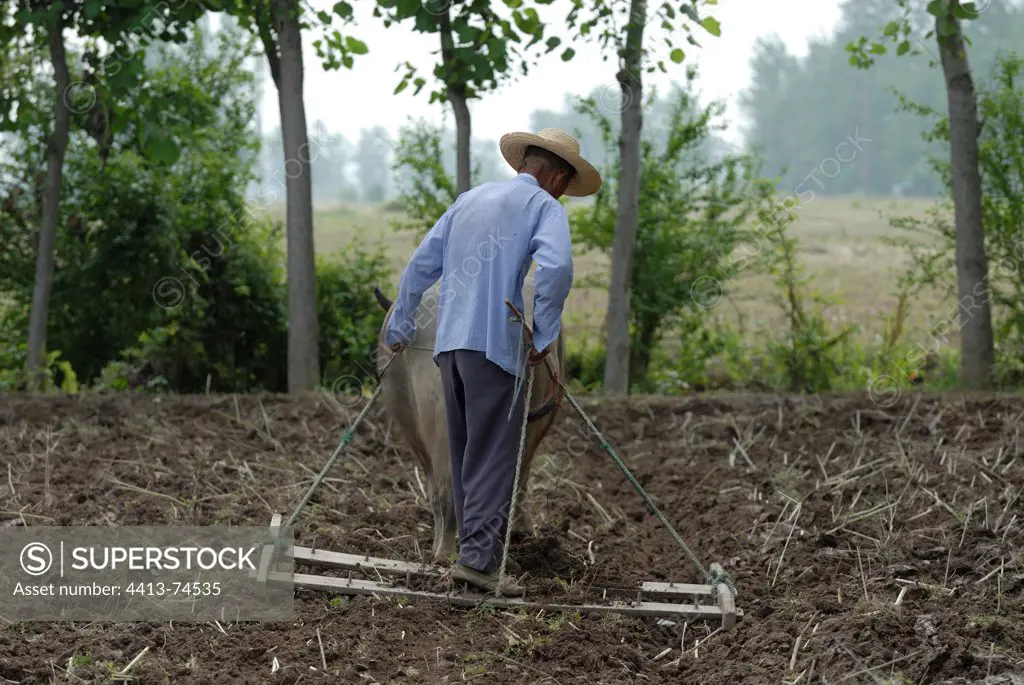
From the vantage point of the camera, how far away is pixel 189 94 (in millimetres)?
11461

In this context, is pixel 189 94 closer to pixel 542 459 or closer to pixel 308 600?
pixel 542 459

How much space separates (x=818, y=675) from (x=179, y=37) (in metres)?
7.93

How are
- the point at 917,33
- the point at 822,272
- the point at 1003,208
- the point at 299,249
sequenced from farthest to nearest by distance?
1. the point at 822,272
2. the point at 1003,208
3. the point at 299,249
4. the point at 917,33

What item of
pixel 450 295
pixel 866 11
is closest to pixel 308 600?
pixel 450 295

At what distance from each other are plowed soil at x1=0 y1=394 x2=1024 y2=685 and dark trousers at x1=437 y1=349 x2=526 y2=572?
0.33 metres

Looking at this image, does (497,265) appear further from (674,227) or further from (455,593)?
(674,227)

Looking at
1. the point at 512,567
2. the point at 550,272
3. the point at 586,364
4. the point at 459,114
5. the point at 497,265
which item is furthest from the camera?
the point at 586,364

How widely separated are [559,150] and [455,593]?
2207mm

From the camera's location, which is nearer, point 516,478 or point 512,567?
point 516,478

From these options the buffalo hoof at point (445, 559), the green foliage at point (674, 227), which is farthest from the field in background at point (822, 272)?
the buffalo hoof at point (445, 559)

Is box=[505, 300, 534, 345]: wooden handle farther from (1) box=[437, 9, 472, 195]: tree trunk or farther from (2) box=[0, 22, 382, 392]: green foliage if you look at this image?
(2) box=[0, 22, 382, 392]: green foliage

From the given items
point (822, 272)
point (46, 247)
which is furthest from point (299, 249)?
point (822, 272)

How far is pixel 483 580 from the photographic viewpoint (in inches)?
233

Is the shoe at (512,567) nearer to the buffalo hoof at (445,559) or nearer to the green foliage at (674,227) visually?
the buffalo hoof at (445,559)
